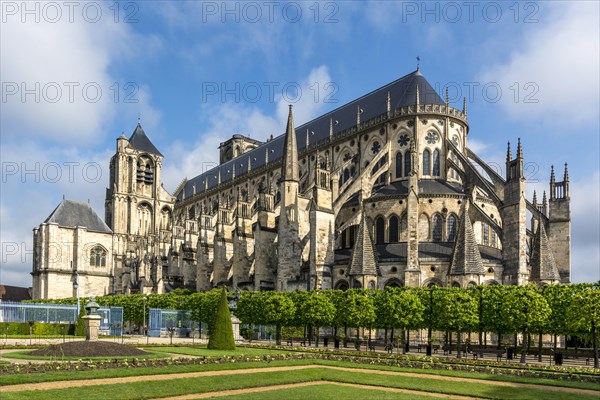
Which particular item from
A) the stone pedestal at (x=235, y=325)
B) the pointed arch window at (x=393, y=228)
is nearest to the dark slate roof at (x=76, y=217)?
the stone pedestal at (x=235, y=325)

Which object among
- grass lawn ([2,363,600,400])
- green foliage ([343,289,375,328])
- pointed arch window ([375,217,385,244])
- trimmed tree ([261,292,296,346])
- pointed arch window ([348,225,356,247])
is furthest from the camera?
pointed arch window ([348,225,356,247])

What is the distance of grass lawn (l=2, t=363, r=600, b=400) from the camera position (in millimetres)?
17250

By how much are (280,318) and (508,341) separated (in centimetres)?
1627

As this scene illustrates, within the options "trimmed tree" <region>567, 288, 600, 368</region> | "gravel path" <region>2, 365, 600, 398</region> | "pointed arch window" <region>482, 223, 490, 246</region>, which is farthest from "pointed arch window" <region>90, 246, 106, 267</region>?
"trimmed tree" <region>567, 288, 600, 368</region>

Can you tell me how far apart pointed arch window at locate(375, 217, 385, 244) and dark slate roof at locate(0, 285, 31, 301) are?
62569mm

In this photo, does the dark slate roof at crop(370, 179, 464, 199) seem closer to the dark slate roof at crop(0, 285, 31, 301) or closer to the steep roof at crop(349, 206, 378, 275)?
the steep roof at crop(349, 206, 378, 275)

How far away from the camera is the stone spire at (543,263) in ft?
152

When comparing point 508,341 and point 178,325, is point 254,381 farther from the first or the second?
point 178,325

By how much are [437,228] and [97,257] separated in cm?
5611

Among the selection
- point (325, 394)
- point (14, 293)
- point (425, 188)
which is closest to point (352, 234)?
point (425, 188)

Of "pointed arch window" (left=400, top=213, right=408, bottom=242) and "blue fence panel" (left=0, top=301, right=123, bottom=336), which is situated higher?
"pointed arch window" (left=400, top=213, right=408, bottom=242)

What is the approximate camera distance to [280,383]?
2083 centimetres

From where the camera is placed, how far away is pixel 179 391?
18375mm

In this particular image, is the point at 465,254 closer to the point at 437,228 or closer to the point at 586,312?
the point at 437,228
